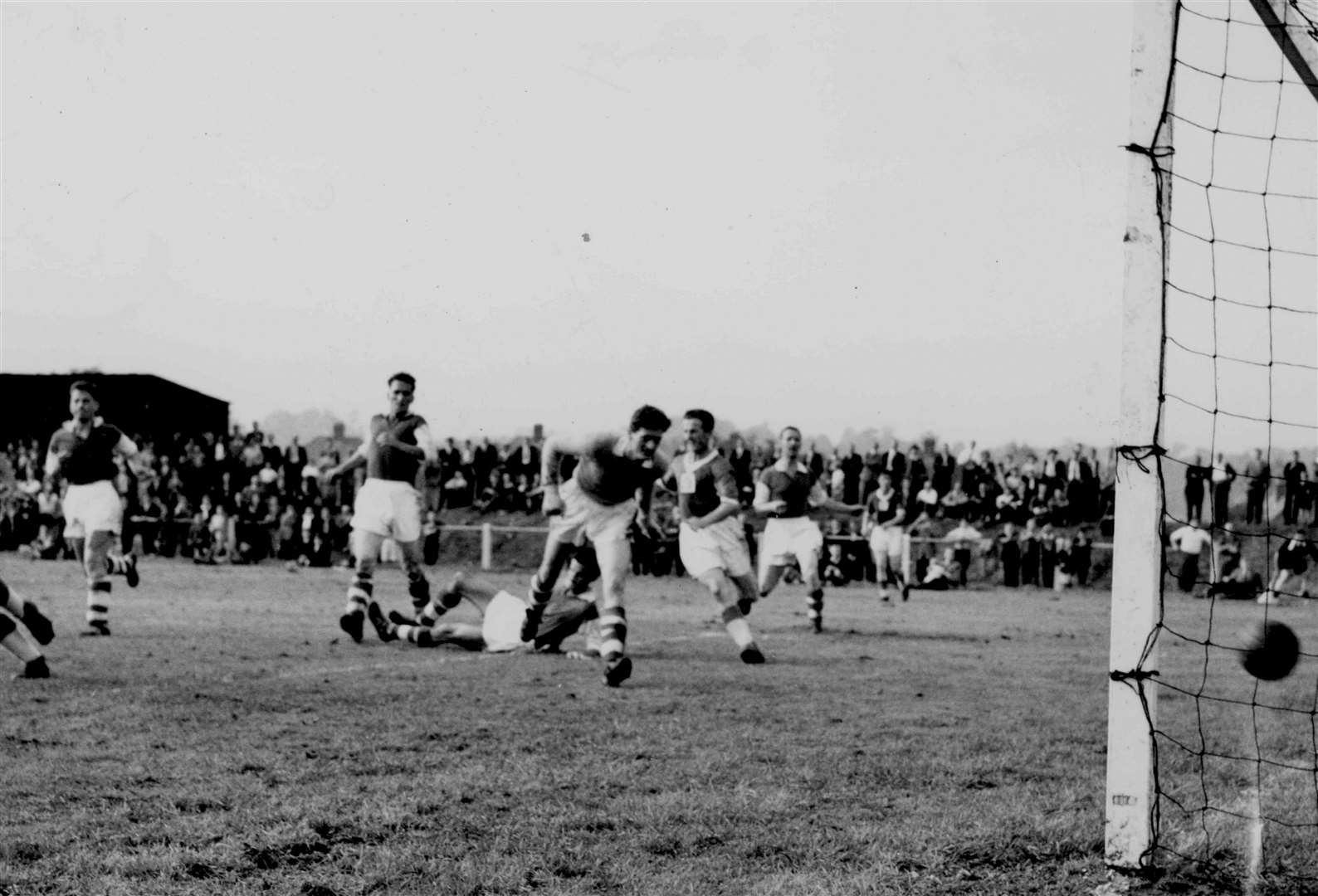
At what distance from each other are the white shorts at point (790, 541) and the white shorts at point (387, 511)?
13.9 ft

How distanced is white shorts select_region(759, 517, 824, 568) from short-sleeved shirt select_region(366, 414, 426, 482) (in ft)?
14.0

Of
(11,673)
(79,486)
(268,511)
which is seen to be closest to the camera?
(11,673)

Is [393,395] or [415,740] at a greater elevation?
[393,395]

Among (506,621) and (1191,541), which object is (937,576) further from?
(506,621)

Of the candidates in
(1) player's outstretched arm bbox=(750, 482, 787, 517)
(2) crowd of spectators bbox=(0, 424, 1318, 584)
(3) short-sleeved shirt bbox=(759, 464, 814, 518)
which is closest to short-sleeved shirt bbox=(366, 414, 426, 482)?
(1) player's outstretched arm bbox=(750, 482, 787, 517)

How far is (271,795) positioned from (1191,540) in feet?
75.5

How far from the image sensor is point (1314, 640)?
15.0 metres

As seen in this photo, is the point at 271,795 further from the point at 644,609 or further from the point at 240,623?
the point at 644,609

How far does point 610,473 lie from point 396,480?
3.45 meters

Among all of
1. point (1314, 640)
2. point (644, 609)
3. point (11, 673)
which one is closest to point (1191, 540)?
point (1314, 640)

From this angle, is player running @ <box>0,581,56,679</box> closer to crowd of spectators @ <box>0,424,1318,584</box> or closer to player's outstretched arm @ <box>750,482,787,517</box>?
player's outstretched arm @ <box>750,482,787,517</box>

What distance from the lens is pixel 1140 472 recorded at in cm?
448

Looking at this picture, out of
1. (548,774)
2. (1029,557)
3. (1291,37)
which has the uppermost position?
(1291,37)

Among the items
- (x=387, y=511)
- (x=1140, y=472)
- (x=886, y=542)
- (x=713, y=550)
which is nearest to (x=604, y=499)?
(x=713, y=550)
